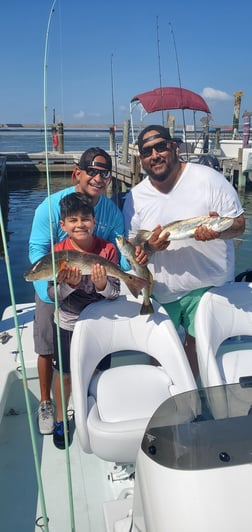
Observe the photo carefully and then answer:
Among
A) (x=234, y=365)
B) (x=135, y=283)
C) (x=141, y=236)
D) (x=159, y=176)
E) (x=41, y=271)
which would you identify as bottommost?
(x=234, y=365)

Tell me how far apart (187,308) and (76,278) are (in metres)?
1.03

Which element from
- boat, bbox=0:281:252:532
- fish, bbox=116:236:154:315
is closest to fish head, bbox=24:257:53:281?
boat, bbox=0:281:252:532

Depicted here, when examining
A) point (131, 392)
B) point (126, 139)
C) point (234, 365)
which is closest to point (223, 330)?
point (234, 365)

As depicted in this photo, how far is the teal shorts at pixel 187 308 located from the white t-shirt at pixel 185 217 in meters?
0.07

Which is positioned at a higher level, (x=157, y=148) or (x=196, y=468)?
(x=157, y=148)

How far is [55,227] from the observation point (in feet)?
8.91

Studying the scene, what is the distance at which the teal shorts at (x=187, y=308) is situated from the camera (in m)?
3.04

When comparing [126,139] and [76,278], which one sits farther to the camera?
[126,139]

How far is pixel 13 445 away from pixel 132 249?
1.66 metres

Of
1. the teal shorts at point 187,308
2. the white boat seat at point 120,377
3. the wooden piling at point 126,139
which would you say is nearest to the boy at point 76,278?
the white boat seat at point 120,377

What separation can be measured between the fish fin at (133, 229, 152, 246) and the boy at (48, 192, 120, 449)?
165mm

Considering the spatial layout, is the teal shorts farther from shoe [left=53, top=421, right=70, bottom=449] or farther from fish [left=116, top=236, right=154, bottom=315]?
shoe [left=53, top=421, right=70, bottom=449]

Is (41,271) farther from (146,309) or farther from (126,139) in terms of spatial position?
(126,139)

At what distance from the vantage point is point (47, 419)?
9.86 ft
